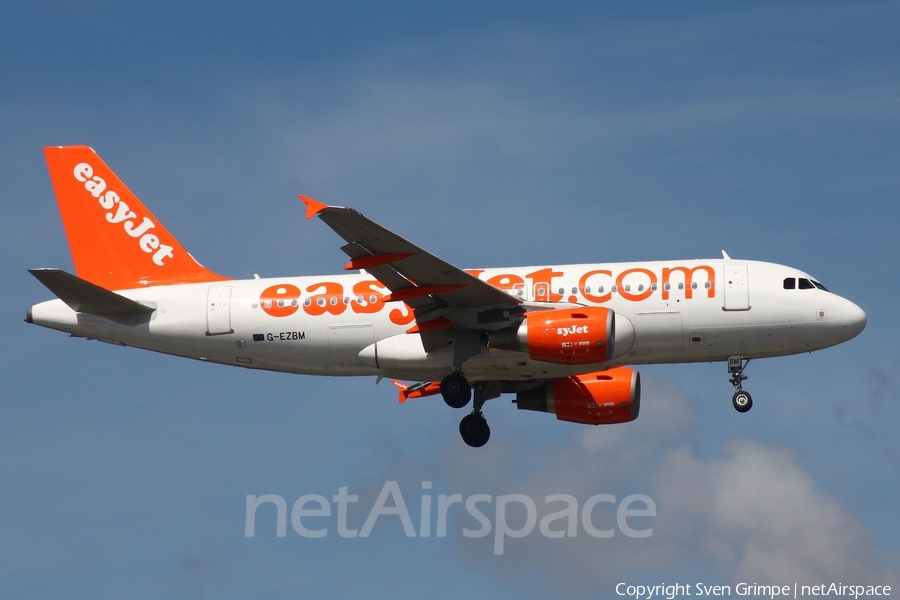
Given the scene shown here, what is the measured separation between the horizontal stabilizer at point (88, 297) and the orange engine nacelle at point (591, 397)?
1434cm

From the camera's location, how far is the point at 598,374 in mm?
47875

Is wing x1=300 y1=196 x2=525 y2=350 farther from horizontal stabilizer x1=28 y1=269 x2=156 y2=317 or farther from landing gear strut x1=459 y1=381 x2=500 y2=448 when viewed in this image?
horizontal stabilizer x1=28 y1=269 x2=156 y2=317

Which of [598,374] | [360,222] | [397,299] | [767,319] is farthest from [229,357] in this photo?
[767,319]

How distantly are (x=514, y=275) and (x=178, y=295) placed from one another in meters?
11.8

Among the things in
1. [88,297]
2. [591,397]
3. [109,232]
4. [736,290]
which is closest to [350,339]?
[88,297]

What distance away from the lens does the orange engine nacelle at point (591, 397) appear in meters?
47.5

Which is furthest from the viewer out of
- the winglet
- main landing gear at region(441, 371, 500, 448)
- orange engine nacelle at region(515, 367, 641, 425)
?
orange engine nacelle at region(515, 367, 641, 425)

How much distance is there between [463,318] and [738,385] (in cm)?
939

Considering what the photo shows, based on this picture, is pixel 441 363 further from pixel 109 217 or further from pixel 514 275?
pixel 109 217

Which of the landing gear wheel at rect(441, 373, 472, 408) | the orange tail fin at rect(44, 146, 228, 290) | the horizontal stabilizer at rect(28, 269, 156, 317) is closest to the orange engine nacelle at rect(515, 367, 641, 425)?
the landing gear wheel at rect(441, 373, 472, 408)

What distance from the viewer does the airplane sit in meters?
41.9

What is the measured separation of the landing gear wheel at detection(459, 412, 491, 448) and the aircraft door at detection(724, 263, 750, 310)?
9.84 metres

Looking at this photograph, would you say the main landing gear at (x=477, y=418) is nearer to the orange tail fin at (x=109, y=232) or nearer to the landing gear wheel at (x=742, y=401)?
the landing gear wheel at (x=742, y=401)

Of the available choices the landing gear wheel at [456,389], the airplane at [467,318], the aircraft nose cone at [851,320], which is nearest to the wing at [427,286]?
the airplane at [467,318]
